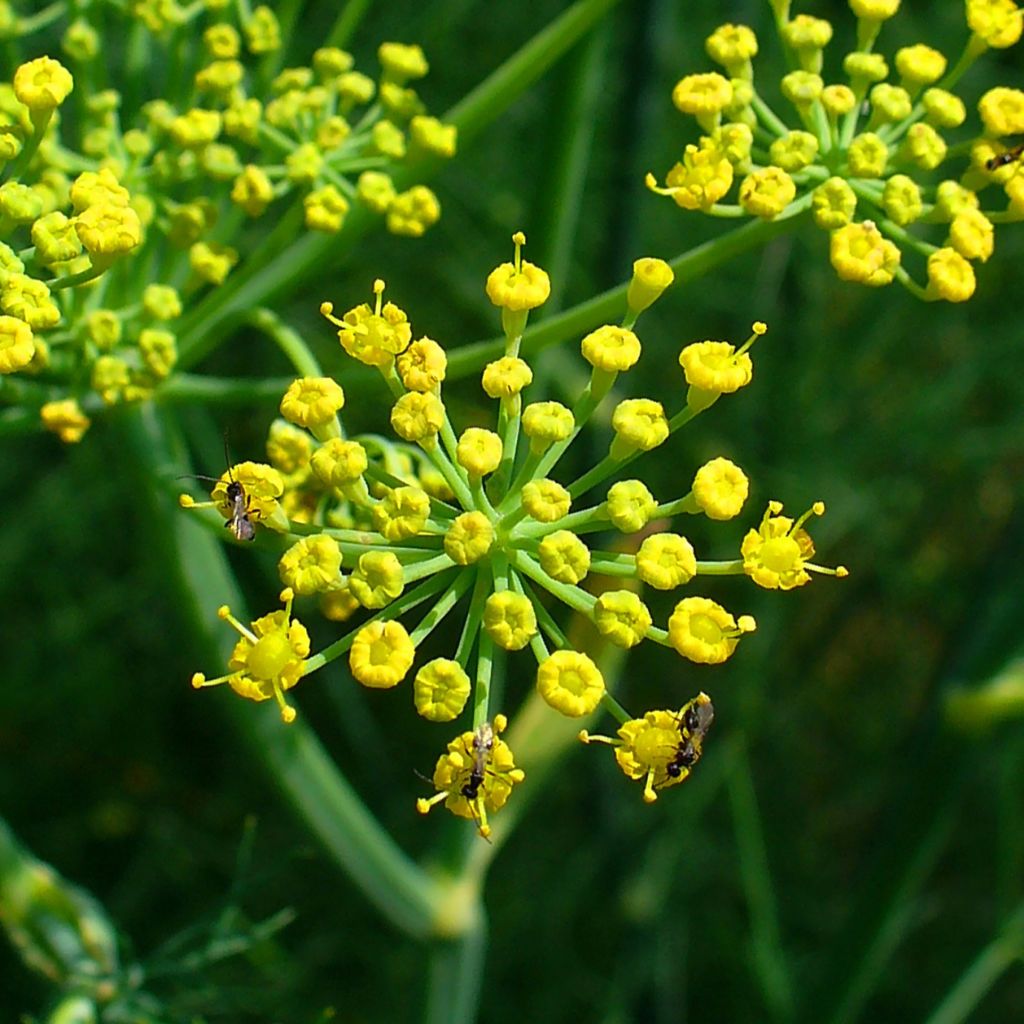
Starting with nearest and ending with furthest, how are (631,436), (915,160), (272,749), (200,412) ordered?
(631,436), (915,160), (272,749), (200,412)

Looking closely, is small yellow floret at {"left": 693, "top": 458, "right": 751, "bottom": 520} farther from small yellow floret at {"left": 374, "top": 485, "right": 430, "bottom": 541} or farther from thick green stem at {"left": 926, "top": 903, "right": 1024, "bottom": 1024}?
thick green stem at {"left": 926, "top": 903, "right": 1024, "bottom": 1024}

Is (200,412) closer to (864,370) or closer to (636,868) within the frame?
(636,868)


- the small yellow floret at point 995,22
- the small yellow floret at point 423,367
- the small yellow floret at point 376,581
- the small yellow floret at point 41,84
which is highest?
the small yellow floret at point 41,84

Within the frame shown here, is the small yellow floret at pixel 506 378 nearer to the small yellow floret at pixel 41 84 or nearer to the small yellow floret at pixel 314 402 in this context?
the small yellow floret at pixel 314 402

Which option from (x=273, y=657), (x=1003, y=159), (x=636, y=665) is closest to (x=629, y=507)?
(x=273, y=657)

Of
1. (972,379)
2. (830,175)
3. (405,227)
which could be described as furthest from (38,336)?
(972,379)

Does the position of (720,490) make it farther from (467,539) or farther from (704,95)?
(704,95)

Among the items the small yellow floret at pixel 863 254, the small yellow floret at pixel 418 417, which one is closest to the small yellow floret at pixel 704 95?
the small yellow floret at pixel 863 254

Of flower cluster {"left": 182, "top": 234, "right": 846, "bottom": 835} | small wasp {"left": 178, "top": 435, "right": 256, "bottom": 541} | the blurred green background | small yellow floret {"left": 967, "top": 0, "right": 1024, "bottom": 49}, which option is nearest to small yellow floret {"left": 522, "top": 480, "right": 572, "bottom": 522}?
flower cluster {"left": 182, "top": 234, "right": 846, "bottom": 835}
